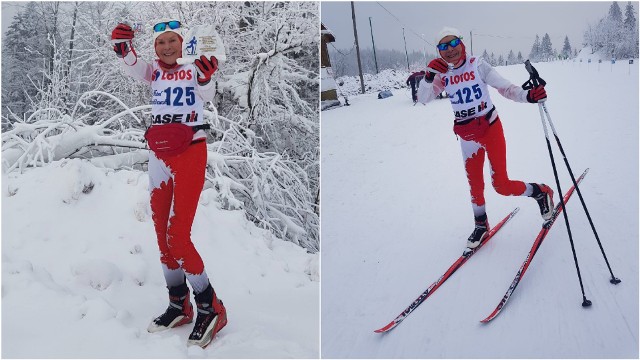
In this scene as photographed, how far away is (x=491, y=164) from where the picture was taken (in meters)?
3.58

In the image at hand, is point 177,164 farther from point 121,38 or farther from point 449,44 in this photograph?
point 449,44

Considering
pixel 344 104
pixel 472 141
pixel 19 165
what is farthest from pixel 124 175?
pixel 344 104

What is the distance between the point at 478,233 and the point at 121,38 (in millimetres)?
3110

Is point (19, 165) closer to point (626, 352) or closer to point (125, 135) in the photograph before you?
point (125, 135)

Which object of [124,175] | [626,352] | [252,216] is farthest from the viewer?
[252,216]

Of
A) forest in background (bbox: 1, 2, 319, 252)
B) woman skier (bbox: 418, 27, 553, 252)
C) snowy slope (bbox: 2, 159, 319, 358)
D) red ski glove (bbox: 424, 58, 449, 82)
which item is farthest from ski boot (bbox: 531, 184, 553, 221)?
forest in background (bbox: 1, 2, 319, 252)

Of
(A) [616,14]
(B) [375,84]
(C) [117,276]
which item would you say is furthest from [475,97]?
(A) [616,14]

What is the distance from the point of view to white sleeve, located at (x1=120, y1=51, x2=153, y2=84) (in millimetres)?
2723

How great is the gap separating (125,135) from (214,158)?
1.13 metres

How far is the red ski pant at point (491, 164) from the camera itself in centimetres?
353

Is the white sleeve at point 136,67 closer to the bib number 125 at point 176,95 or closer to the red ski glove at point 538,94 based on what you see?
the bib number 125 at point 176,95

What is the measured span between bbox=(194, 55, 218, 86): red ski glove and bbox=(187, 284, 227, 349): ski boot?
1269 mm

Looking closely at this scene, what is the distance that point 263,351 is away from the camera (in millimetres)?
2498

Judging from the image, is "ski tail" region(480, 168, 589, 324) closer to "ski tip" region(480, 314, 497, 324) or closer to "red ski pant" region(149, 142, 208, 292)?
"ski tip" region(480, 314, 497, 324)
